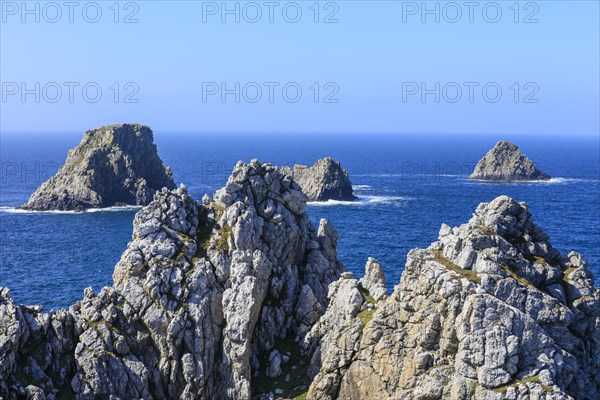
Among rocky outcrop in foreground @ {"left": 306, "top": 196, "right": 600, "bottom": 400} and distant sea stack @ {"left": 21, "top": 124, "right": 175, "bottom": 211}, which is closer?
rocky outcrop in foreground @ {"left": 306, "top": 196, "right": 600, "bottom": 400}

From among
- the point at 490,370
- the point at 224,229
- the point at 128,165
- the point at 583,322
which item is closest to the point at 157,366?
the point at 224,229

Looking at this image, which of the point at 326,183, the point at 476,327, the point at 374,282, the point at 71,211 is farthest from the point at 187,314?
the point at 326,183

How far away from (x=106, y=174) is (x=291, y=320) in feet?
437

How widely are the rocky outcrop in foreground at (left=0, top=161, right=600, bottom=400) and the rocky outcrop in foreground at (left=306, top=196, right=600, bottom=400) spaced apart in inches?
3.4

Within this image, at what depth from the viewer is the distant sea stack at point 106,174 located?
171000mm

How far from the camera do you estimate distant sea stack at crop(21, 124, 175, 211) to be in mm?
171000

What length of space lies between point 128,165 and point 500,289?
148 metres

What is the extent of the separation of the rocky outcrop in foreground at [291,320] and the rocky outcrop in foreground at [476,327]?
0.09 metres

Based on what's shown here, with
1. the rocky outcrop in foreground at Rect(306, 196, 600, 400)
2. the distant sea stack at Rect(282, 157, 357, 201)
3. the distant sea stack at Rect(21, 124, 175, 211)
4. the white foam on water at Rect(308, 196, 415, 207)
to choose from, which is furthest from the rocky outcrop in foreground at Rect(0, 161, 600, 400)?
the distant sea stack at Rect(282, 157, 357, 201)

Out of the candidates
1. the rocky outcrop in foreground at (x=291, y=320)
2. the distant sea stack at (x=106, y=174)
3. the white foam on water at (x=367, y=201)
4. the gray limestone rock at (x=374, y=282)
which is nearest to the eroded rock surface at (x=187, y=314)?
the rocky outcrop in foreground at (x=291, y=320)

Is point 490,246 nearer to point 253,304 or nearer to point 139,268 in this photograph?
point 253,304

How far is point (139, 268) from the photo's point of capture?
52.3 m

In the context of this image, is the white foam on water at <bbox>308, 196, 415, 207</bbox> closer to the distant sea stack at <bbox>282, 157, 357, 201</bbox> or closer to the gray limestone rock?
the distant sea stack at <bbox>282, 157, 357, 201</bbox>

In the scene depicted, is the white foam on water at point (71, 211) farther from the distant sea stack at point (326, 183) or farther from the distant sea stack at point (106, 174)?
the distant sea stack at point (326, 183)
